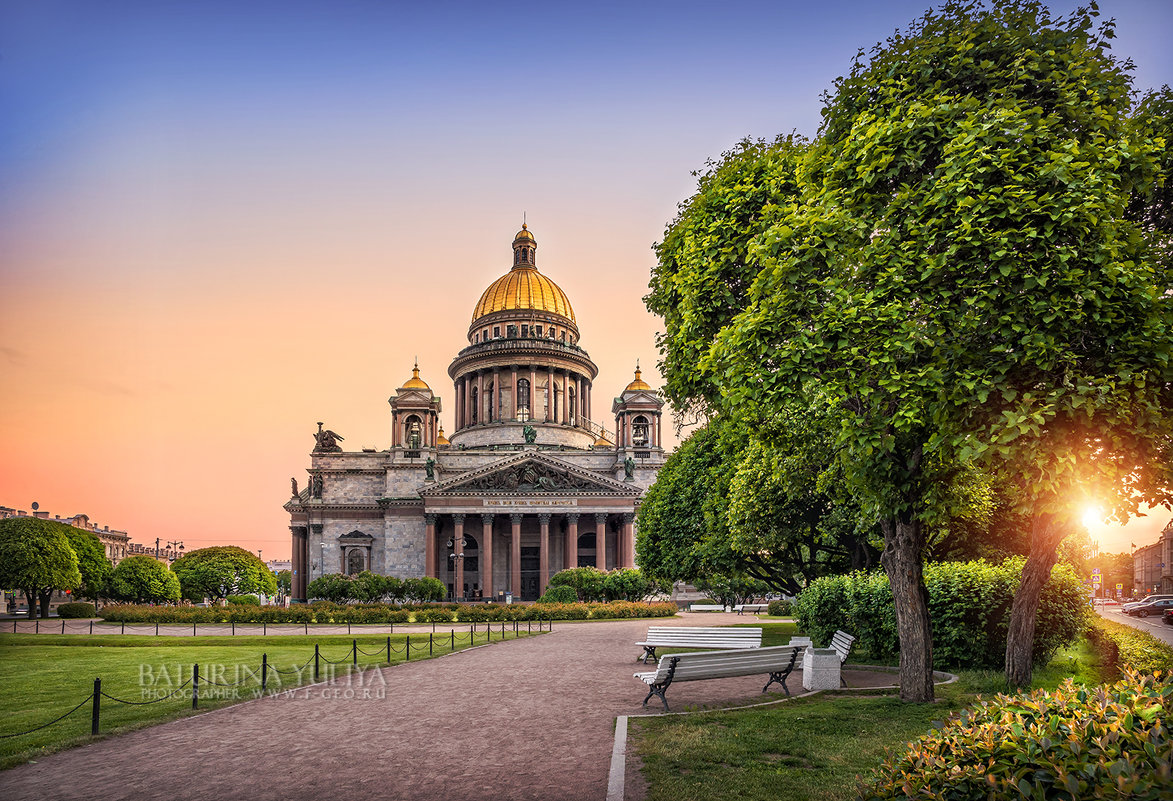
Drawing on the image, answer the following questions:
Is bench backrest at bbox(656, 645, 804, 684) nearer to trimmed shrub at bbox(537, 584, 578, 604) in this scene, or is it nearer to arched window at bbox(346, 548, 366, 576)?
trimmed shrub at bbox(537, 584, 578, 604)

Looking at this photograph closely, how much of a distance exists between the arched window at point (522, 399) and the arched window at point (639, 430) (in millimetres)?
13095

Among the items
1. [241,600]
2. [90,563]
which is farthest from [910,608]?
[90,563]

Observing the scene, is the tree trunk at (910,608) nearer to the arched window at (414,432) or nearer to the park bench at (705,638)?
the park bench at (705,638)

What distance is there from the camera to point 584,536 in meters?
78.3

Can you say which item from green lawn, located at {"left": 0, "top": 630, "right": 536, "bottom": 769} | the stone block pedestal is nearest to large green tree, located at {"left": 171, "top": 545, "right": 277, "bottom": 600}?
green lawn, located at {"left": 0, "top": 630, "right": 536, "bottom": 769}

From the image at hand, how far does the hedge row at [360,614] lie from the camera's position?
43.3m

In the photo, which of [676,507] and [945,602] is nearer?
[945,602]

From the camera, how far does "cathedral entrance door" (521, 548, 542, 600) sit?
77.2 m

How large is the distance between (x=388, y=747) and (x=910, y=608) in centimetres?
939

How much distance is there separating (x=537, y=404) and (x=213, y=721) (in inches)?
2991

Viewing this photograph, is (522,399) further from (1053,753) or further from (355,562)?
(1053,753)

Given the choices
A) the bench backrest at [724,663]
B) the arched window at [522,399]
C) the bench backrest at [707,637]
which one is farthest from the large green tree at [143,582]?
the bench backrest at [724,663]

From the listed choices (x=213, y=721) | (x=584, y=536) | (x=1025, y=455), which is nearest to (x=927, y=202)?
(x=1025, y=455)

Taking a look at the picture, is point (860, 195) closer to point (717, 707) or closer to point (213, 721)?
point (717, 707)
